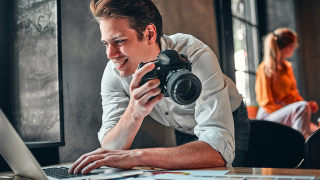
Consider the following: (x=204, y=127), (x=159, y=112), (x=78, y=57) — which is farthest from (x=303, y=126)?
(x=78, y=57)

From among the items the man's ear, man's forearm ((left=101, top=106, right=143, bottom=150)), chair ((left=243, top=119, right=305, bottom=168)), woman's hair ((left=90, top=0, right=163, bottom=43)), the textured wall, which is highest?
the textured wall

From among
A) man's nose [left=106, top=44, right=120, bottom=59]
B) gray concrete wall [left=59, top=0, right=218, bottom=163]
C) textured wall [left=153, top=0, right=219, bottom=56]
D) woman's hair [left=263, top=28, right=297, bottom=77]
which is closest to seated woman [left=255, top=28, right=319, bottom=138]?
woman's hair [left=263, top=28, right=297, bottom=77]

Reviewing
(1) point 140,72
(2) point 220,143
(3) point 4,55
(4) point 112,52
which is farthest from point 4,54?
(2) point 220,143

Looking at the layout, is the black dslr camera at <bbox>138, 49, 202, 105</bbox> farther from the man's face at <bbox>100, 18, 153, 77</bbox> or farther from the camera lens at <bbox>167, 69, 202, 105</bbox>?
the man's face at <bbox>100, 18, 153, 77</bbox>

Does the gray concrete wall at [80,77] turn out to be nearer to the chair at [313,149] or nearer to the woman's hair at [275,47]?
the chair at [313,149]

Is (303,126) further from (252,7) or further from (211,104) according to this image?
(252,7)

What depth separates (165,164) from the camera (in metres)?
0.77

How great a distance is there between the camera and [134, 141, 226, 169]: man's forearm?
2.54 ft

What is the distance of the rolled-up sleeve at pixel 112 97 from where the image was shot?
120 centimetres

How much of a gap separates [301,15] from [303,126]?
231 cm

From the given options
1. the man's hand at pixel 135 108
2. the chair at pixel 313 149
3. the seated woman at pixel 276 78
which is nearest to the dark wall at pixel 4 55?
the man's hand at pixel 135 108

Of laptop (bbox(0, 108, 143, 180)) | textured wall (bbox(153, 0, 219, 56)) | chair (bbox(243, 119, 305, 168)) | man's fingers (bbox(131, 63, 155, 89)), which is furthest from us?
textured wall (bbox(153, 0, 219, 56))

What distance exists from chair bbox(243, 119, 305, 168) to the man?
17 centimetres

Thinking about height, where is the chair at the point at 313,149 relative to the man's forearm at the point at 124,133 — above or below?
below
